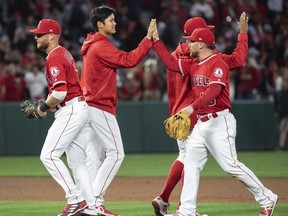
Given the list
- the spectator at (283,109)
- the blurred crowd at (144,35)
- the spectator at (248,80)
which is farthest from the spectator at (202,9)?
the spectator at (283,109)

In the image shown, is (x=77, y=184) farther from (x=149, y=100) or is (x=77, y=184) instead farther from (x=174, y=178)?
(x=149, y=100)

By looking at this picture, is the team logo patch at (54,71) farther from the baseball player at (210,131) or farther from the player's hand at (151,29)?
the baseball player at (210,131)

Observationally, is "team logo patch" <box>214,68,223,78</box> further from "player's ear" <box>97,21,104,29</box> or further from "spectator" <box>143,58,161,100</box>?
"spectator" <box>143,58,161,100</box>

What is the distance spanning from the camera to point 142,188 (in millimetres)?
11297

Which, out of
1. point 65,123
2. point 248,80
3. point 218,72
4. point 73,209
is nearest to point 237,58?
point 218,72

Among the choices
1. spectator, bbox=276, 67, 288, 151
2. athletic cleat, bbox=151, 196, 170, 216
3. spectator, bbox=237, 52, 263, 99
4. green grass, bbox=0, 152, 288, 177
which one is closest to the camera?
athletic cleat, bbox=151, 196, 170, 216

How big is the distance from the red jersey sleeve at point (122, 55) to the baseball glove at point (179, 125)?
2.56ft

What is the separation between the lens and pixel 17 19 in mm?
19484

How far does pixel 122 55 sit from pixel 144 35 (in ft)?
37.6

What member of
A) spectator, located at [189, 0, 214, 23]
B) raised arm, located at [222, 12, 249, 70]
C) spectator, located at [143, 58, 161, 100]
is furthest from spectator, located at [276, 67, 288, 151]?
raised arm, located at [222, 12, 249, 70]

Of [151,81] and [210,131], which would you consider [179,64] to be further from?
[151,81]

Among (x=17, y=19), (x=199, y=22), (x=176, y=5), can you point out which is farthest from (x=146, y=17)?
(x=199, y=22)

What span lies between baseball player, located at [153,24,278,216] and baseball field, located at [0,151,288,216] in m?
0.78

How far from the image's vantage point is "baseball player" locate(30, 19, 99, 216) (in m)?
7.68
